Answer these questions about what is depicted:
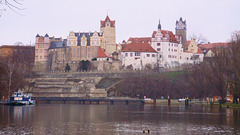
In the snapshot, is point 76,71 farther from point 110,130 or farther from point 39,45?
point 110,130

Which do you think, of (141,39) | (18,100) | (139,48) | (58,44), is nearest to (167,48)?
(139,48)

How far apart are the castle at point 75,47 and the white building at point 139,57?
945cm

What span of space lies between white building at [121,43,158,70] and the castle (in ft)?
31.0

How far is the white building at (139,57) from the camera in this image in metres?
124

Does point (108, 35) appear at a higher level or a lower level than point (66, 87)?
higher

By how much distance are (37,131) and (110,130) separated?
5.71 m

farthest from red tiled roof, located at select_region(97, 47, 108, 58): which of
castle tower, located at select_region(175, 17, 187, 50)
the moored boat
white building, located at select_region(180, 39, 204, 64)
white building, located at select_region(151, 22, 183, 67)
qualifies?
the moored boat

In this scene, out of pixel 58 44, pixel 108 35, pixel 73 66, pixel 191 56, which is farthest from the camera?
pixel 108 35

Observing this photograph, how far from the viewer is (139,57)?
12506 centimetres

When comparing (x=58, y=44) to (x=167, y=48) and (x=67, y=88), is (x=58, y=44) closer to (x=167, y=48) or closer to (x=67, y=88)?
(x=67, y=88)

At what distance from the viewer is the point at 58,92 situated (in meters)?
117

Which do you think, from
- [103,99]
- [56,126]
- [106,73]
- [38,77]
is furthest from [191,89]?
[56,126]

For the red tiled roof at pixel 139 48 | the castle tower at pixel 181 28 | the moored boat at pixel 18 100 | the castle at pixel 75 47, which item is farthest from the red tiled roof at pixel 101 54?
the moored boat at pixel 18 100

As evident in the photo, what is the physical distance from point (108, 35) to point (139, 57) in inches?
906
